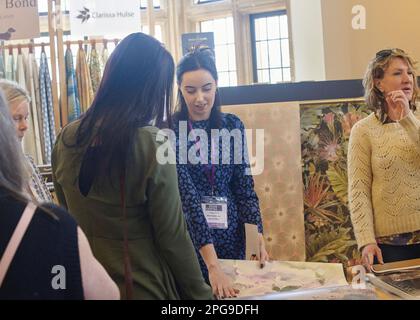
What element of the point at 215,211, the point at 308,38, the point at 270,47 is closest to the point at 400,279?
the point at 215,211

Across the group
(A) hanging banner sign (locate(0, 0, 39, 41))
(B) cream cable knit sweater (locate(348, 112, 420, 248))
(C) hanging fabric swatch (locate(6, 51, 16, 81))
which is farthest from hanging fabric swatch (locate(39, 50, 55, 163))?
(B) cream cable knit sweater (locate(348, 112, 420, 248))

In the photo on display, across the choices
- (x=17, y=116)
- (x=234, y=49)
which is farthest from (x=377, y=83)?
(x=234, y=49)

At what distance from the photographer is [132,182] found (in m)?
0.73

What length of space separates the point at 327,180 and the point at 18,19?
108 centimetres

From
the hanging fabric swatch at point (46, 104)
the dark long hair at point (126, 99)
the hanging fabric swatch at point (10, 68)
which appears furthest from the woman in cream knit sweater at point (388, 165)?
the hanging fabric swatch at point (10, 68)

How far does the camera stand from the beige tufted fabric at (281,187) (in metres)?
1.39

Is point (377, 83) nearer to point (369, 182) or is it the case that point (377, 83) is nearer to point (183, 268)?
point (369, 182)

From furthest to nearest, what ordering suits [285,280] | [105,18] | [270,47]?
[270,47], [105,18], [285,280]

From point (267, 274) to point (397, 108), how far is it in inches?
19.3

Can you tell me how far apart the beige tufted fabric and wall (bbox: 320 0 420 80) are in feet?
1.23

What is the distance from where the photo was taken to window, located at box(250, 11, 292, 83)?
8.37 ft

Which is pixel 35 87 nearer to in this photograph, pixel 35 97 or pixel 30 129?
pixel 35 97

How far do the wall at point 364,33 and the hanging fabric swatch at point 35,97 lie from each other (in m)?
1.33

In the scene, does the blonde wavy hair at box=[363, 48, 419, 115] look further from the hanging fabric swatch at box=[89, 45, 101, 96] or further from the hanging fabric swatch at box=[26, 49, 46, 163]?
the hanging fabric swatch at box=[26, 49, 46, 163]
